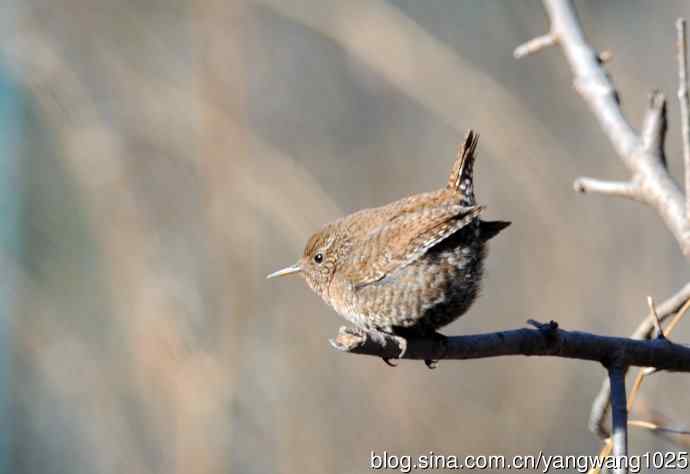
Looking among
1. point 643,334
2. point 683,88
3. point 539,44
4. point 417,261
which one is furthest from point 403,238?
point 683,88

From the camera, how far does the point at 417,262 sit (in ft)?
7.57

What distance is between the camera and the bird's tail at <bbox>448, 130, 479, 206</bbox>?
7.84ft

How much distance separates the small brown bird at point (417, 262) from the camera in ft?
7.34

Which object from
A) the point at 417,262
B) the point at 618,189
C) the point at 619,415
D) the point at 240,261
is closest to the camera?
the point at 619,415

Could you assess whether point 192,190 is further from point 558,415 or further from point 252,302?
point 558,415

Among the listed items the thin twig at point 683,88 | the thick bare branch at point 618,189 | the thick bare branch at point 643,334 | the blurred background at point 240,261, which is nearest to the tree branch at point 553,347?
the thick bare branch at point 643,334

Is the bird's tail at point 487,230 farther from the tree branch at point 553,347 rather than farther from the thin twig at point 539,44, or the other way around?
the tree branch at point 553,347

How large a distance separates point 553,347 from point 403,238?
83 centimetres

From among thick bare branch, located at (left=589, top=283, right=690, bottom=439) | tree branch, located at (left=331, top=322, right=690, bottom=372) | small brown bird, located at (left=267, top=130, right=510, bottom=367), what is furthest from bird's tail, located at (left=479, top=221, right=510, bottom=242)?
tree branch, located at (left=331, top=322, right=690, bottom=372)

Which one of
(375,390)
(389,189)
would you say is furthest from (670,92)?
(375,390)

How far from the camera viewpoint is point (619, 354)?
1542 mm

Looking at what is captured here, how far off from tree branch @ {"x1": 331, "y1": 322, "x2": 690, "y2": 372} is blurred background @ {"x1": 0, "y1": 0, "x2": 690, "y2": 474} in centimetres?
252

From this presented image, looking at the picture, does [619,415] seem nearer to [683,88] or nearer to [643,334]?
[643,334]

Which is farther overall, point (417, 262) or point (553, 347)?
point (417, 262)
